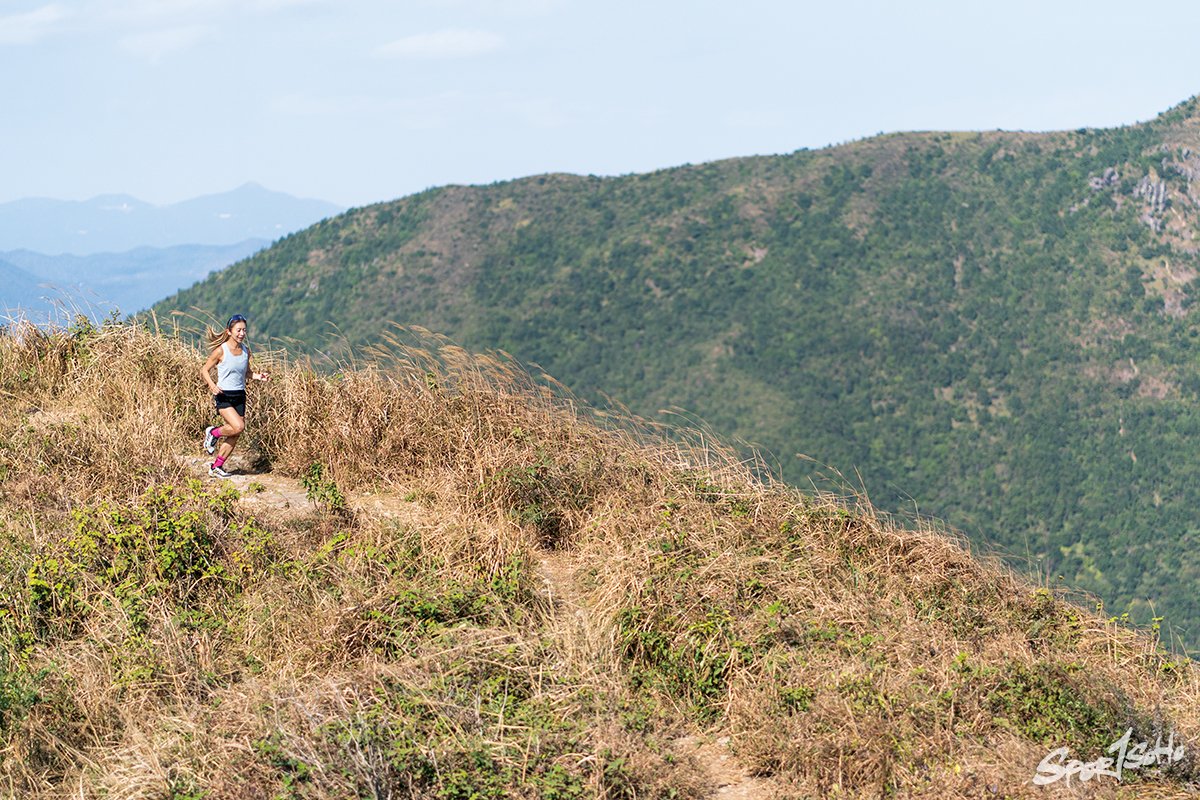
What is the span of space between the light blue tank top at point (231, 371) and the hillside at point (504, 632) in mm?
519

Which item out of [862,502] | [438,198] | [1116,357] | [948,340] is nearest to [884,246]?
[948,340]

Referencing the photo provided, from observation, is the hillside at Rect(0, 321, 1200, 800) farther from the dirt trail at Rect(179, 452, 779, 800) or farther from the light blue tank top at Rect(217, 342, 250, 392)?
the light blue tank top at Rect(217, 342, 250, 392)

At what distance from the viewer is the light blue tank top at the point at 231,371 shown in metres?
7.10

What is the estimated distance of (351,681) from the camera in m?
4.27

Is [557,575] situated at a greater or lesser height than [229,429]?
lesser

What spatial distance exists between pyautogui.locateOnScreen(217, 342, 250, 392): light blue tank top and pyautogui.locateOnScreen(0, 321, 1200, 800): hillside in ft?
1.70

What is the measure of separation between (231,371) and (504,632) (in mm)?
3466

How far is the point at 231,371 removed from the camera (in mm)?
7102

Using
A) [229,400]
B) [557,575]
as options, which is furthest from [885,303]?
[557,575]

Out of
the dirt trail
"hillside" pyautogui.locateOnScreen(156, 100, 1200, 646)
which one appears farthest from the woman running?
"hillside" pyautogui.locateOnScreen(156, 100, 1200, 646)

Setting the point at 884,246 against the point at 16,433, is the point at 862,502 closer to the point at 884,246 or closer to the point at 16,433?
the point at 16,433

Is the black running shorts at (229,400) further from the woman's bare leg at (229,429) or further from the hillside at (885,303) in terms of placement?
the hillside at (885,303)

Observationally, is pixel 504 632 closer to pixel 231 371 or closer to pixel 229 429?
pixel 229 429

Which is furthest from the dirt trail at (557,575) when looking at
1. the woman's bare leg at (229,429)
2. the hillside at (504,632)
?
the woman's bare leg at (229,429)
